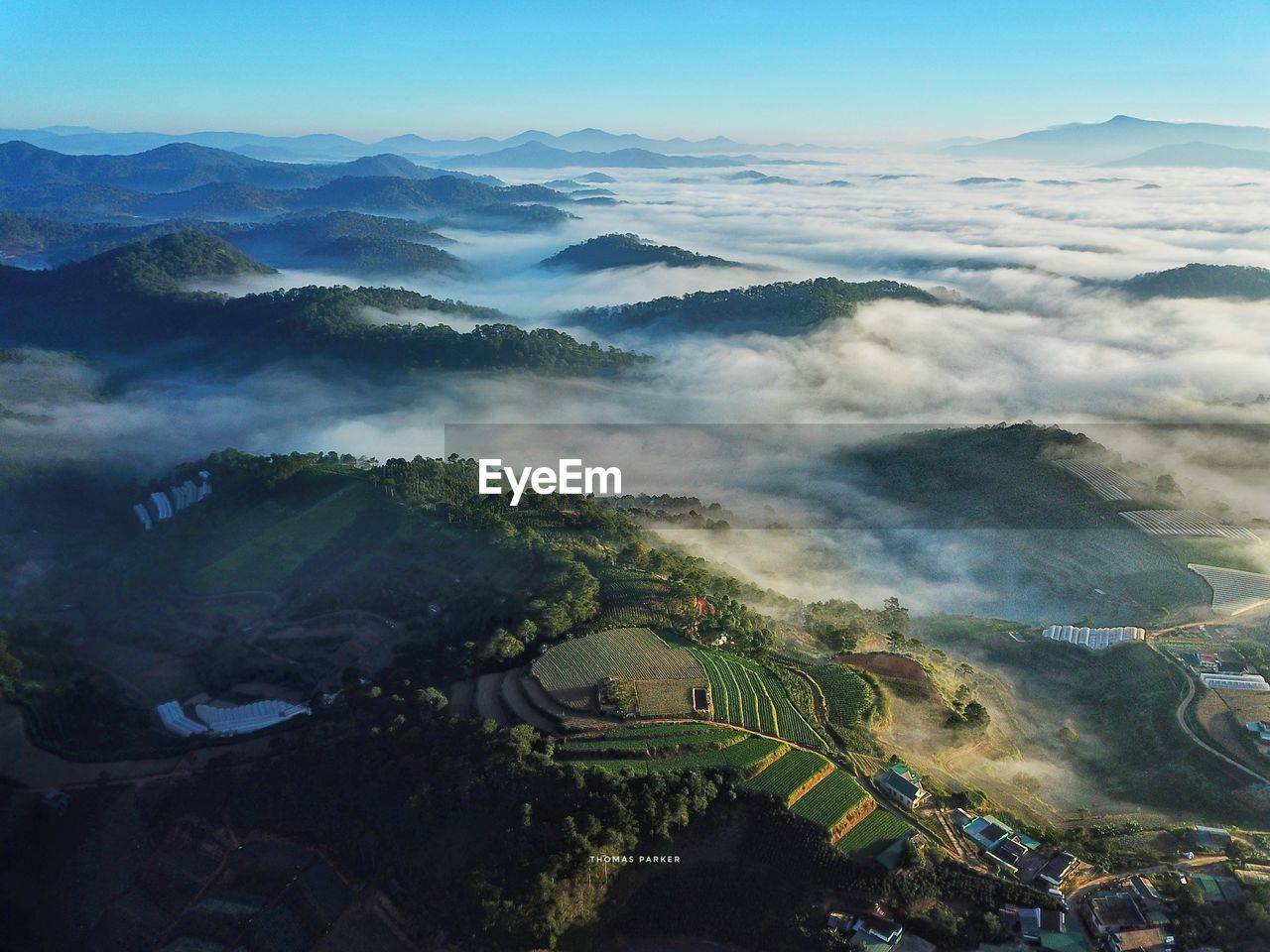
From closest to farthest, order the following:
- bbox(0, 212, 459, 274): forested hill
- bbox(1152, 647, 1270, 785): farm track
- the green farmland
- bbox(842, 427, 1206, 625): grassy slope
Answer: bbox(1152, 647, 1270, 785): farm track, the green farmland, bbox(842, 427, 1206, 625): grassy slope, bbox(0, 212, 459, 274): forested hill

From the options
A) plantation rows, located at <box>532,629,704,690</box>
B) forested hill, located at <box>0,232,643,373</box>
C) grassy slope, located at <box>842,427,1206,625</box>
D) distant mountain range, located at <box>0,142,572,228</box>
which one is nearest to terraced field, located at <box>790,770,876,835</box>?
plantation rows, located at <box>532,629,704,690</box>

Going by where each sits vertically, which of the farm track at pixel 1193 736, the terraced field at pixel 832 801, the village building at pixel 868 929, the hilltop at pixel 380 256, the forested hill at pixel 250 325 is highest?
the hilltop at pixel 380 256

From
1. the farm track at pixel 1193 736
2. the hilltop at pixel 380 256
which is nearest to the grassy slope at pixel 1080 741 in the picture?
the farm track at pixel 1193 736

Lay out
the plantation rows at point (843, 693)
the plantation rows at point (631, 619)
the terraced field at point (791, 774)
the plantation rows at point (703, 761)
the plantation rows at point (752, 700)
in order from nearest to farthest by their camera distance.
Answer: the terraced field at point (791, 774) < the plantation rows at point (703, 761) < the plantation rows at point (752, 700) < the plantation rows at point (843, 693) < the plantation rows at point (631, 619)

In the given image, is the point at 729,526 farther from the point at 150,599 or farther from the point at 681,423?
the point at 150,599

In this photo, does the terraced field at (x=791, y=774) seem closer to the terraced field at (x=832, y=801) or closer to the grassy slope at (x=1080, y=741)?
the terraced field at (x=832, y=801)

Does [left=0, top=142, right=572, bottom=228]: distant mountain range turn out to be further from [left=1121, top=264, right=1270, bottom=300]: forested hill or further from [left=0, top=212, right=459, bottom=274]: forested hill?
[left=1121, top=264, right=1270, bottom=300]: forested hill
